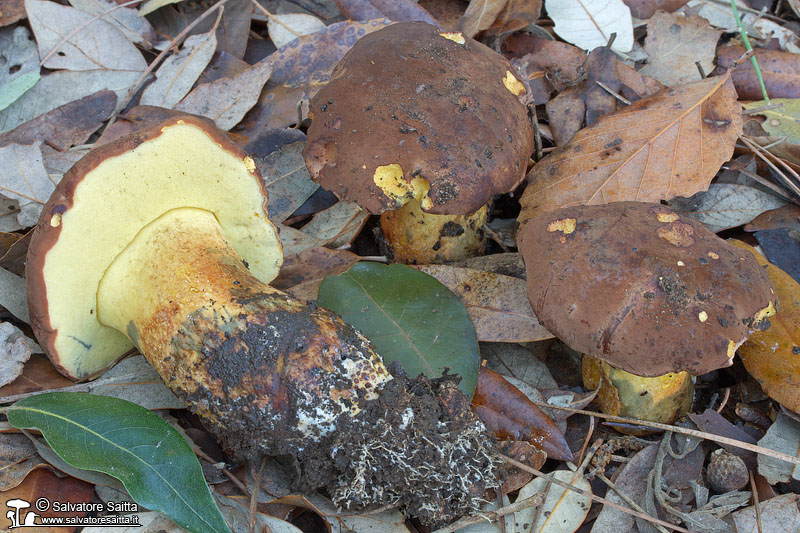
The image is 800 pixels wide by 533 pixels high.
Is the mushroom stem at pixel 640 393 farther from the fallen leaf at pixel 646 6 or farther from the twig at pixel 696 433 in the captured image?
the fallen leaf at pixel 646 6

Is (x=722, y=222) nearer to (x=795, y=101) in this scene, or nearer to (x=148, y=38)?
(x=795, y=101)

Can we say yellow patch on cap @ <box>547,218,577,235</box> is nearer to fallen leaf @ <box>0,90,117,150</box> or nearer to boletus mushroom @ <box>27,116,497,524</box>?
boletus mushroom @ <box>27,116,497,524</box>

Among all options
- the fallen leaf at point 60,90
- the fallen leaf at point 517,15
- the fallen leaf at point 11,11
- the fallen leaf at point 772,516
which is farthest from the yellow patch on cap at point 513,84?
the fallen leaf at point 11,11

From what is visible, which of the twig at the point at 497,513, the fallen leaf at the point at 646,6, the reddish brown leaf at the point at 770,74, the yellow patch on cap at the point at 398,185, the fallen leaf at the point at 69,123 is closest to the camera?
the twig at the point at 497,513

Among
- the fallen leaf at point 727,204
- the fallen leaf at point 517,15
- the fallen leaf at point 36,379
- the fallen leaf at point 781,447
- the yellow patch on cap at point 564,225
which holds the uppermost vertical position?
the fallen leaf at point 517,15

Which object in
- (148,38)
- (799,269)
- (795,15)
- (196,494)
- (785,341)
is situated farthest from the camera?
(795,15)

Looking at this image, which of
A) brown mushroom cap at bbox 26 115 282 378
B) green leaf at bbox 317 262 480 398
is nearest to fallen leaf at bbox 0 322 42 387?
brown mushroom cap at bbox 26 115 282 378

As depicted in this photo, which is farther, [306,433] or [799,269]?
[799,269]

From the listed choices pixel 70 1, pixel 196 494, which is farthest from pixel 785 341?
pixel 70 1
